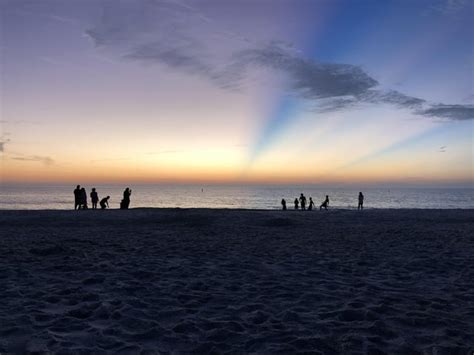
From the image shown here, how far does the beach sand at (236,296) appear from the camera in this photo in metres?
5.38

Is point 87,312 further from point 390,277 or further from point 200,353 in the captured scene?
point 390,277

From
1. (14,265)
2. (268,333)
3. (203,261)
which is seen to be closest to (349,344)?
(268,333)

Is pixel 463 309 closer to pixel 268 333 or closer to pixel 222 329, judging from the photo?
pixel 268 333

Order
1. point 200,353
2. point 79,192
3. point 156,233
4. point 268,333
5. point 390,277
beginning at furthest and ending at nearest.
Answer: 1. point 79,192
2. point 156,233
3. point 390,277
4. point 268,333
5. point 200,353

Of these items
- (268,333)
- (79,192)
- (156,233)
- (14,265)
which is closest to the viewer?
(268,333)

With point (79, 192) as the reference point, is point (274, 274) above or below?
below

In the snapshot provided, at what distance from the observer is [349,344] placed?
17.2 feet

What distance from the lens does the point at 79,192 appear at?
32312mm

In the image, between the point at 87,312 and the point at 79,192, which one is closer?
the point at 87,312

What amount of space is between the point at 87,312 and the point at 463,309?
656cm

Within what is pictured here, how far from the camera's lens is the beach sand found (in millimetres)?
5375

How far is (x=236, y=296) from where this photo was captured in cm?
754

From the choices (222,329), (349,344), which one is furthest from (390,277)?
(222,329)

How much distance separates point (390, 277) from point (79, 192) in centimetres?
2878
